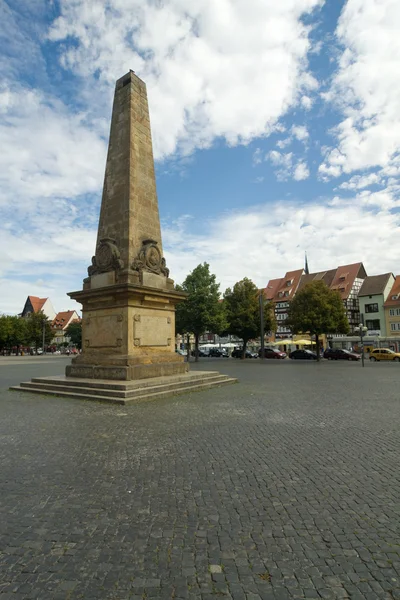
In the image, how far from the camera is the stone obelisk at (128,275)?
11.5m

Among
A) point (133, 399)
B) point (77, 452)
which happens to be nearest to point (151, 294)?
point (133, 399)

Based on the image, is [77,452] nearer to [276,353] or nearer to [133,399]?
[133,399]

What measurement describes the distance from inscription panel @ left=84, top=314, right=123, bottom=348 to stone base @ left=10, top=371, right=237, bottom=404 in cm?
124

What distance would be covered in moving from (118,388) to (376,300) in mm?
56659

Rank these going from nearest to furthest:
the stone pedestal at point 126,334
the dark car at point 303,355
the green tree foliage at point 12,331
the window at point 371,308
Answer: the stone pedestal at point 126,334 → the dark car at point 303,355 → the window at point 371,308 → the green tree foliage at point 12,331

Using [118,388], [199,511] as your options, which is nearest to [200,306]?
[118,388]

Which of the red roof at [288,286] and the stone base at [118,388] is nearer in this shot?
the stone base at [118,388]

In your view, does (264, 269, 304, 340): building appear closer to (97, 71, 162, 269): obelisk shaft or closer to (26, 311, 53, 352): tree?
(26, 311, 53, 352): tree

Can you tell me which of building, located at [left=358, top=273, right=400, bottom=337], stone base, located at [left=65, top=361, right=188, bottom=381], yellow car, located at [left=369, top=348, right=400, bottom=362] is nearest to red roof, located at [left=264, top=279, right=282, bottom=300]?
building, located at [left=358, top=273, right=400, bottom=337]

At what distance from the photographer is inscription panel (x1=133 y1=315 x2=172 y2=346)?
1178 cm

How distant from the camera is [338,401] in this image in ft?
31.6

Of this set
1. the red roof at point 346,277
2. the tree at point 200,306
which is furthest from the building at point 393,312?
the tree at point 200,306

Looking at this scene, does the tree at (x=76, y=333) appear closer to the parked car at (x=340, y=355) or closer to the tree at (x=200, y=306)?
the tree at (x=200, y=306)

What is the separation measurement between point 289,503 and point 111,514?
1.61 metres
